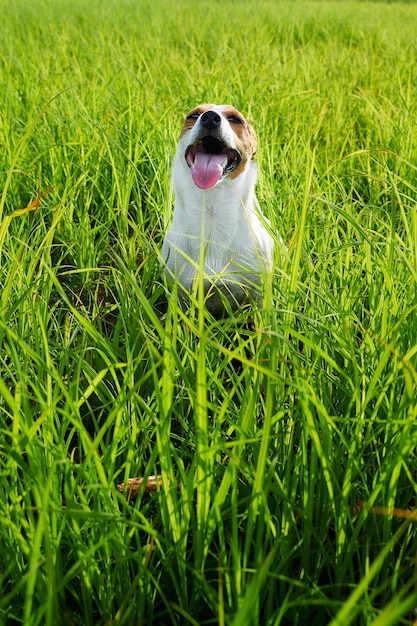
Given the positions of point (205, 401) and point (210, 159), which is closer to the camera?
point (205, 401)

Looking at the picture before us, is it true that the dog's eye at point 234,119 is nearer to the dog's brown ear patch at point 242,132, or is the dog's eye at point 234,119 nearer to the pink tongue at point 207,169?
the dog's brown ear patch at point 242,132

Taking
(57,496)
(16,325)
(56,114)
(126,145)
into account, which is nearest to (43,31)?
(56,114)

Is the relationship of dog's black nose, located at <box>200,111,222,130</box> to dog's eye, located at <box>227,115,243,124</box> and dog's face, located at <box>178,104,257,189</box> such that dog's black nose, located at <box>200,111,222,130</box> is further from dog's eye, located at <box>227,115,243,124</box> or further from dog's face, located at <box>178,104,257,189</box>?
dog's eye, located at <box>227,115,243,124</box>

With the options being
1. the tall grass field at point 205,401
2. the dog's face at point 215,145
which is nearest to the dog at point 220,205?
the dog's face at point 215,145

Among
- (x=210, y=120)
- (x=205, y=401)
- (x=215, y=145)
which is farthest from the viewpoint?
(x=215, y=145)

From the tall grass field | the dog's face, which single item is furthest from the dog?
the tall grass field

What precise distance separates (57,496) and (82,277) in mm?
1230

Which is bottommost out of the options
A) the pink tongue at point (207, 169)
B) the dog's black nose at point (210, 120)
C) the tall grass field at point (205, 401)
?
the tall grass field at point (205, 401)

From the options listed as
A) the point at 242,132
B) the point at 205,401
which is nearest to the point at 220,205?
the point at 242,132

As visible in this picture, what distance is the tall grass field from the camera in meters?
1.08

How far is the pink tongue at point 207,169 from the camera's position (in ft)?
6.72

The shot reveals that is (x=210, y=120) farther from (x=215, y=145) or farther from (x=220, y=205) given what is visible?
(x=220, y=205)

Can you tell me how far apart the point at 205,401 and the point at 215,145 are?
1294 mm

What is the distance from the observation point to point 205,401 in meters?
1.13
